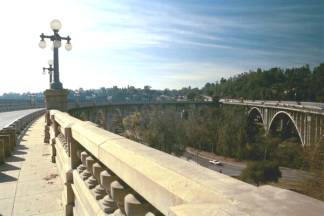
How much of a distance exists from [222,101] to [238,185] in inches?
5028

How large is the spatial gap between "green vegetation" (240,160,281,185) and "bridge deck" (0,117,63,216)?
122 ft

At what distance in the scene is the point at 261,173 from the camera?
42.6 m

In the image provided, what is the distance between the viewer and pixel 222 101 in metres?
127

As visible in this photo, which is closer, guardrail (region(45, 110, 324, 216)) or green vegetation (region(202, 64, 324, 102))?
guardrail (region(45, 110, 324, 216))

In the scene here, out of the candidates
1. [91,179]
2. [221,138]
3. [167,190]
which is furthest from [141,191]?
[221,138]

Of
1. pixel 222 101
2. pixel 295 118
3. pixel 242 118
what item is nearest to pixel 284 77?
pixel 222 101

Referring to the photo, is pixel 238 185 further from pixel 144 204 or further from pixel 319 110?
pixel 319 110

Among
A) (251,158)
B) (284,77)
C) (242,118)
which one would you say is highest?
(284,77)

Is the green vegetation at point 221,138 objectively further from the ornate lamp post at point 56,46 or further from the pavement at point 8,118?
the ornate lamp post at point 56,46

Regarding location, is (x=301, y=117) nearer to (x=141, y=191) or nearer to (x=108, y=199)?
(x=108, y=199)

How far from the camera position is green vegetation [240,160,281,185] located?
1660 inches

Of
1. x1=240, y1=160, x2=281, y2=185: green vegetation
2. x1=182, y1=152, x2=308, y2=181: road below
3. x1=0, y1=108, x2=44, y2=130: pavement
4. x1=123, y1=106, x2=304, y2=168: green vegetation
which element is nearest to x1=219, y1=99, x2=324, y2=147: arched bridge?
x1=123, y1=106, x2=304, y2=168: green vegetation

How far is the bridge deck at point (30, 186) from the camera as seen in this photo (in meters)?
4.82

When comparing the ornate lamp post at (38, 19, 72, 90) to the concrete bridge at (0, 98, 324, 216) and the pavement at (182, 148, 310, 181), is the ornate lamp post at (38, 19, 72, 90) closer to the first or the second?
the concrete bridge at (0, 98, 324, 216)
